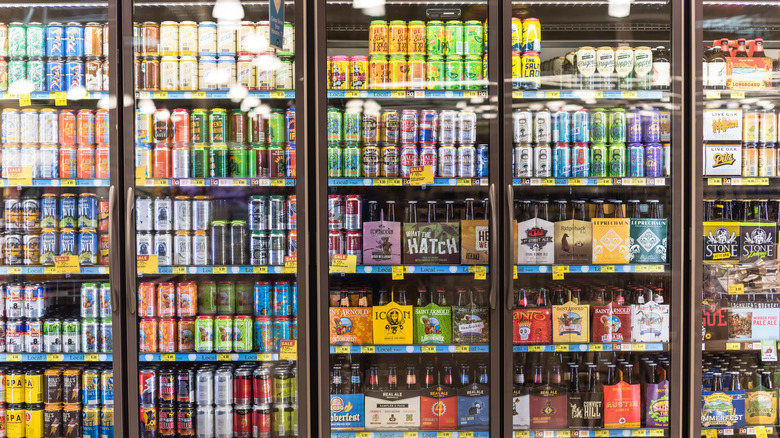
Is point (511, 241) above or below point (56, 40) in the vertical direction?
below

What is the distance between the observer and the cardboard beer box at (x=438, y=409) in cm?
261

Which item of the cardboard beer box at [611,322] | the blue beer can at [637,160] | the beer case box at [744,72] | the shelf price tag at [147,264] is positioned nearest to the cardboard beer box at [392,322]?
the cardboard beer box at [611,322]

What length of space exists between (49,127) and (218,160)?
2.60ft

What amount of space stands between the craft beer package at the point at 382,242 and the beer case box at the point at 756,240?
157cm

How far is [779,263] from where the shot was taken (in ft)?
8.80

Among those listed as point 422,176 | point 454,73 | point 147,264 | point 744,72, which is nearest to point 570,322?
point 422,176

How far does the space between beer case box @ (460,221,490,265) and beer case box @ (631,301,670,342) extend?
74 centimetres

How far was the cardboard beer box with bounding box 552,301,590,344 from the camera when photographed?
2629mm

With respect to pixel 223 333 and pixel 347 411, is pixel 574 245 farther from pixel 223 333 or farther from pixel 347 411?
pixel 223 333

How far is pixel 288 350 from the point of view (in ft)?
8.20

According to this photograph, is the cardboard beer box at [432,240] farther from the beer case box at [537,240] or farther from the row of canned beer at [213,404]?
the row of canned beer at [213,404]

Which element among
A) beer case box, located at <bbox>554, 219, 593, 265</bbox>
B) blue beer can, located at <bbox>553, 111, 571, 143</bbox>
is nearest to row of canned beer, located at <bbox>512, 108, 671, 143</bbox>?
blue beer can, located at <bbox>553, 111, 571, 143</bbox>

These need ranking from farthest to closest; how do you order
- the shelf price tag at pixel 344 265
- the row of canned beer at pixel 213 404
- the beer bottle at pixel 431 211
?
the beer bottle at pixel 431 211
the row of canned beer at pixel 213 404
the shelf price tag at pixel 344 265

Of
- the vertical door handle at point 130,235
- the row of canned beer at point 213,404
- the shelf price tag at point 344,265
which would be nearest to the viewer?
the vertical door handle at point 130,235
